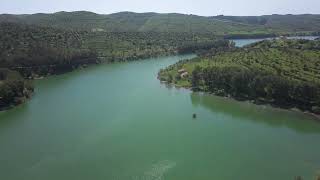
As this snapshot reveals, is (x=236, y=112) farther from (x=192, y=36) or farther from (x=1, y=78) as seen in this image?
(x=192, y=36)

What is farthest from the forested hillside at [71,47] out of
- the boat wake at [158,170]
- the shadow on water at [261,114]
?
the boat wake at [158,170]

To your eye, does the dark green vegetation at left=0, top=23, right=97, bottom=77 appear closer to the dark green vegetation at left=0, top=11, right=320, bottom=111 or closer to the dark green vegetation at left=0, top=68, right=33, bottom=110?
the dark green vegetation at left=0, top=11, right=320, bottom=111

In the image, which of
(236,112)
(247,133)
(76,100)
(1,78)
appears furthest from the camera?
(1,78)

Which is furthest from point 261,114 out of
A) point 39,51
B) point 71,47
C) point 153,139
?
point 71,47

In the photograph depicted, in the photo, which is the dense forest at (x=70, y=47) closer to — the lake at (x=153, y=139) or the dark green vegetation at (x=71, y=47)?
the dark green vegetation at (x=71, y=47)

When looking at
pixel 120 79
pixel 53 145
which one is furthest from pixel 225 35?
pixel 53 145

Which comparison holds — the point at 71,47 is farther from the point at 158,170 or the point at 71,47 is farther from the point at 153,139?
the point at 158,170

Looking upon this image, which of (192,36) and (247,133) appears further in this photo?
(192,36)
